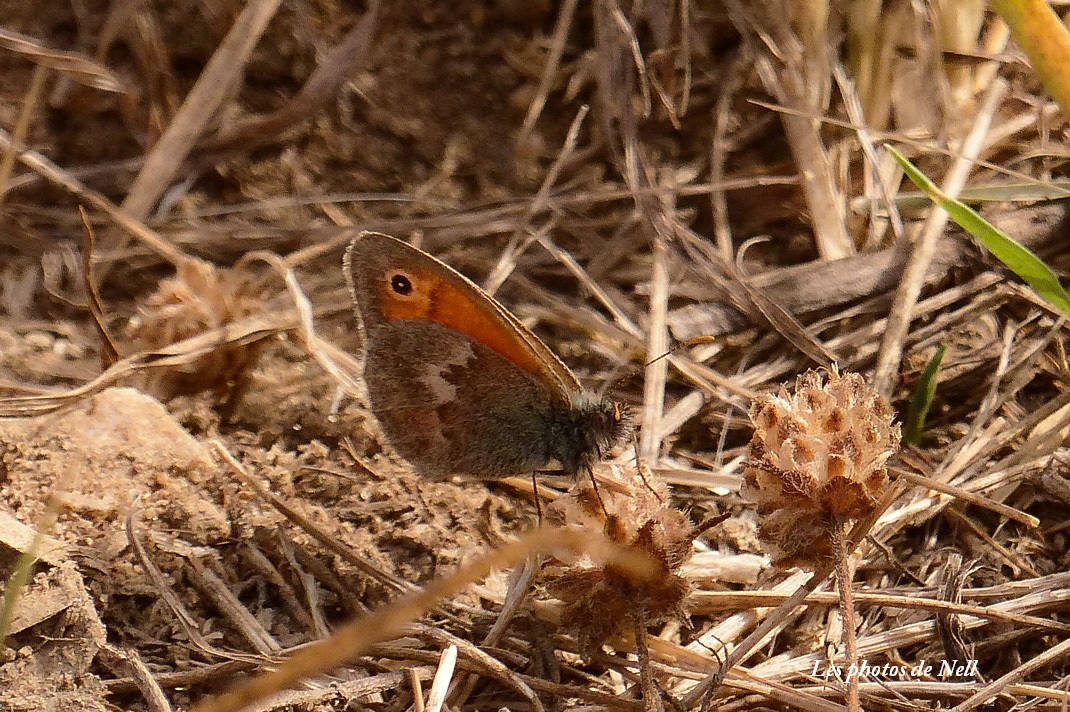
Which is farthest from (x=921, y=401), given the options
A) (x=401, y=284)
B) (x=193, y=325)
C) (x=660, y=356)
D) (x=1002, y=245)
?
(x=193, y=325)

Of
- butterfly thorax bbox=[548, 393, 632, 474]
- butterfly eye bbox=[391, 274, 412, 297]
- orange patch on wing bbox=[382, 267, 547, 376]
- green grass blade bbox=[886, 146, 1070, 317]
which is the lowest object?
butterfly thorax bbox=[548, 393, 632, 474]

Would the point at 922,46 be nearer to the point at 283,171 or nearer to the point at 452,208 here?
the point at 452,208

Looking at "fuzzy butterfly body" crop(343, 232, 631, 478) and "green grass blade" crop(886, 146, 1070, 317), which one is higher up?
"green grass blade" crop(886, 146, 1070, 317)

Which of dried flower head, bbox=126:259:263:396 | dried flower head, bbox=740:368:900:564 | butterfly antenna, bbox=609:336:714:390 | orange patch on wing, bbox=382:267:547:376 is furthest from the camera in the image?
dried flower head, bbox=126:259:263:396

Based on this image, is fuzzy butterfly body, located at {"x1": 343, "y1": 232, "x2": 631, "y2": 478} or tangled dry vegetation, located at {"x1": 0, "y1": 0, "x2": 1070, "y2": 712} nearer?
tangled dry vegetation, located at {"x1": 0, "y1": 0, "x2": 1070, "y2": 712}

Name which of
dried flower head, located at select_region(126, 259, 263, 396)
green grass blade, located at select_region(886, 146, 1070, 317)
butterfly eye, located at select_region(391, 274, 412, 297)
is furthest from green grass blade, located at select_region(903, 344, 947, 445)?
dried flower head, located at select_region(126, 259, 263, 396)

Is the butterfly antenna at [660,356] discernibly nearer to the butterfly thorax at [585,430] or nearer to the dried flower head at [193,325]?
the butterfly thorax at [585,430]

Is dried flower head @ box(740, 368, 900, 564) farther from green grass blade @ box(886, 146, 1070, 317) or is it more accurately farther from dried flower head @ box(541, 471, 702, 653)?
green grass blade @ box(886, 146, 1070, 317)
